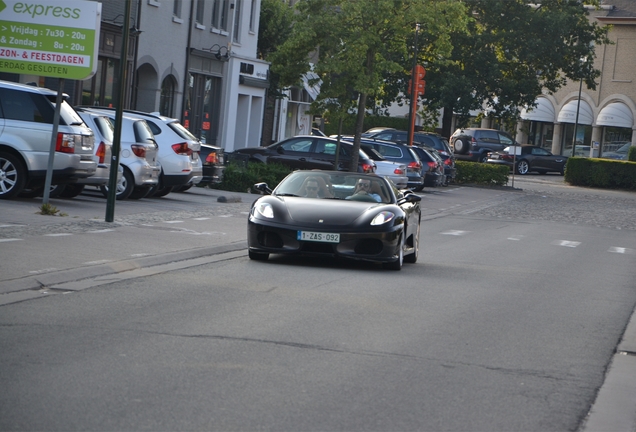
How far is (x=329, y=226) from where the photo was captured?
12.8m

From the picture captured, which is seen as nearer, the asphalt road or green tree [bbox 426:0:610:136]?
the asphalt road

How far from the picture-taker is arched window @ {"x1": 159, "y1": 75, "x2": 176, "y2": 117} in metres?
37.2

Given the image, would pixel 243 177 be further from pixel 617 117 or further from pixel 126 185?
pixel 617 117

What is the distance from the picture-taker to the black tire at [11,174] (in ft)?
58.3

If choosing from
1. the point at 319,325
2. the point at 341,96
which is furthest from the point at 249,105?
the point at 319,325

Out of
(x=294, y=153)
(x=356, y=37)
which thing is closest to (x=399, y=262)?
(x=356, y=37)

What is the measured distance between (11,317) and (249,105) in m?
37.0

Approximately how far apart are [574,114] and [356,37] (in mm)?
50510

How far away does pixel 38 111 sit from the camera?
1812 cm

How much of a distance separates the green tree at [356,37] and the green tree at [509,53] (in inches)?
742

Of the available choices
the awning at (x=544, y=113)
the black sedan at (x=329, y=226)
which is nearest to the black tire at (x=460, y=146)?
the awning at (x=544, y=113)

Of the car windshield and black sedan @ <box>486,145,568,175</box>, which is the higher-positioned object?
black sedan @ <box>486,145,568,175</box>

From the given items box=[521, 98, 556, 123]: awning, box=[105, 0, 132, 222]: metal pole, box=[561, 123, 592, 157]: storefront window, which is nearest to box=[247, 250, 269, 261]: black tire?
box=[105, 0, 132, 222]: metal pole

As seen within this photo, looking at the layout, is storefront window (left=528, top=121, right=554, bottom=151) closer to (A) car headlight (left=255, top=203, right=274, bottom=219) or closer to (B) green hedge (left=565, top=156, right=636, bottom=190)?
(B) green hedge (left=565, top=156, right=636, bottom=190)
